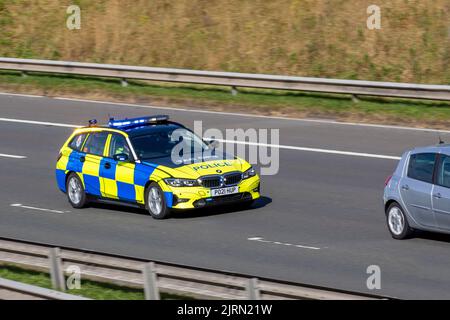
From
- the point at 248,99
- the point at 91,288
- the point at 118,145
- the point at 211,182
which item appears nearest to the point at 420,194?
the point at 211,182

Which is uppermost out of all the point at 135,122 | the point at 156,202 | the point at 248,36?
the point at 248,36

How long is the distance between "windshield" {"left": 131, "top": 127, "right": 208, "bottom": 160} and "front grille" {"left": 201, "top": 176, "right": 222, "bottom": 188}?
118 cm

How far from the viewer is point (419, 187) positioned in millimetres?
15641

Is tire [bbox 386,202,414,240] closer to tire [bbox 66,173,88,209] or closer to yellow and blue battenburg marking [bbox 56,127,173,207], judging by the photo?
yellow and blue battenburg marking [bbox 56,127,173,207]

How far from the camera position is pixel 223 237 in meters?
16.5

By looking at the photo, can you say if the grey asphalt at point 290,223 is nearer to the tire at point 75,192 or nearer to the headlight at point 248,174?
the tire at point 75,192

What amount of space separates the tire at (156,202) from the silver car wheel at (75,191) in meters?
1.91

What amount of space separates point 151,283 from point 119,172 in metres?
7.20

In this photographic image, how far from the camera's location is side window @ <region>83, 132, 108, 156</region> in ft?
63.8

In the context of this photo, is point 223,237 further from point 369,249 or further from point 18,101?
point 18,101

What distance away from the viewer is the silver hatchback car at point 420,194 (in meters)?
15.2

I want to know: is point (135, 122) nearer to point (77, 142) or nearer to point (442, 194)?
point (77, 142)
